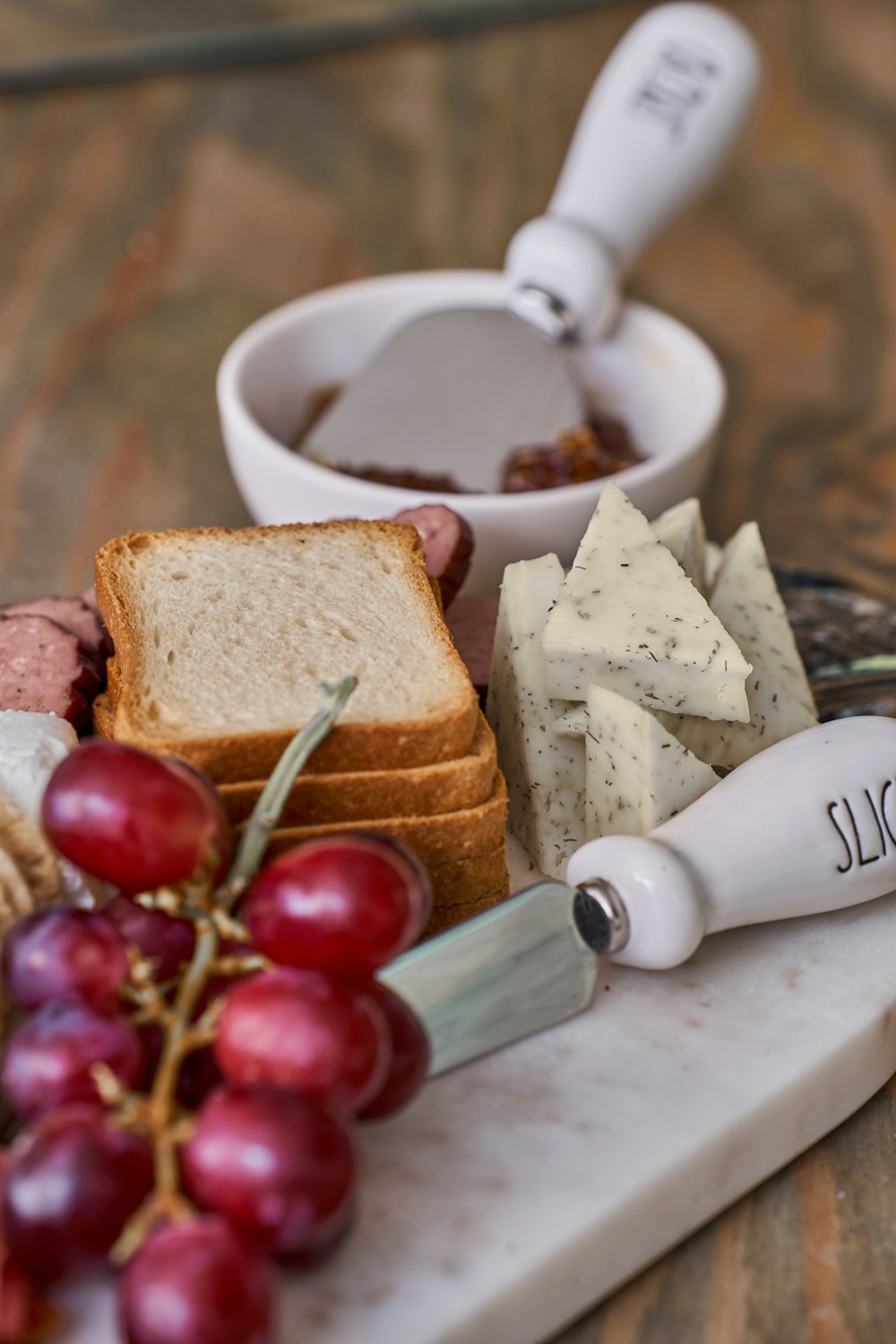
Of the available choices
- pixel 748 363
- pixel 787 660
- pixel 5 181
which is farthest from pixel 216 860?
pixel 5 181

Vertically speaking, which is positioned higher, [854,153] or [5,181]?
[854,153]

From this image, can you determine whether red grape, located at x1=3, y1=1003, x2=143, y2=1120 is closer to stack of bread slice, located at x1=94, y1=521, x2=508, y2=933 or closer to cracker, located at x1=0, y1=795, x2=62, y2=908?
cracker, located at x1=0, y1=795, x2=62, y2=908

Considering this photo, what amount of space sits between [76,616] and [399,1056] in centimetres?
75

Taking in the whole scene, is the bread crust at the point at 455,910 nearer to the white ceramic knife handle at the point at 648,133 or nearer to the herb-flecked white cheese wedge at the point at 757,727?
the herb-flecked white cheese wedge at the point at 757,727

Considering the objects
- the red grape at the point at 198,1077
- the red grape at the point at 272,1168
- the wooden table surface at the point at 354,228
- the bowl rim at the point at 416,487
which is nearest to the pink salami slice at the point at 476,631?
the bowl rim at the point at 416,487

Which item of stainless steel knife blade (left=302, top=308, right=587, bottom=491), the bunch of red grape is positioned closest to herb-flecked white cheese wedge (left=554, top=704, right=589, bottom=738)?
the bunch of red grape

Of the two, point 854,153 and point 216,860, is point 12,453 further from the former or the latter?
point 854,153

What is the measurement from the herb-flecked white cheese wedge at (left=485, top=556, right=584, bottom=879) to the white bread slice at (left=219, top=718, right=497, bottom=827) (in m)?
0.11

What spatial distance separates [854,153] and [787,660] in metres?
2.77

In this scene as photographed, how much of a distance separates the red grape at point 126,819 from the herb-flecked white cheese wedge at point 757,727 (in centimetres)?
59

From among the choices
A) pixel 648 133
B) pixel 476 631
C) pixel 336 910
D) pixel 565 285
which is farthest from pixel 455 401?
pixel 336 910

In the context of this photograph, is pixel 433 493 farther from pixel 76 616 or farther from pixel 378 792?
pixel 378 792

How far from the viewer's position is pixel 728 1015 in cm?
132

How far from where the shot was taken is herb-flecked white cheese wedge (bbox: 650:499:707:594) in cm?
157
